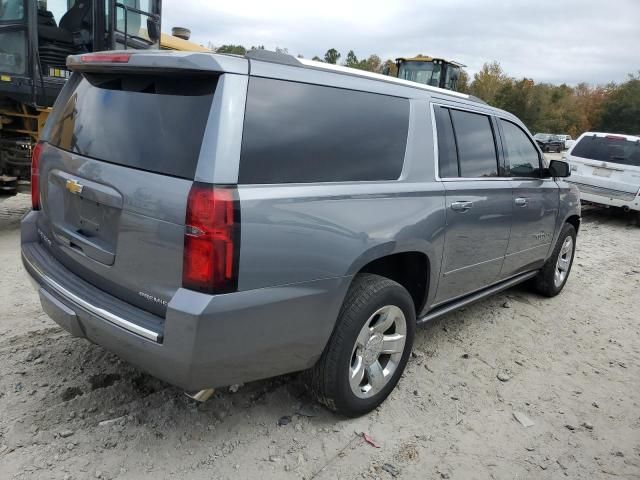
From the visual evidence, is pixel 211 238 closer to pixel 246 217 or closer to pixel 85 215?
pixel 246 217

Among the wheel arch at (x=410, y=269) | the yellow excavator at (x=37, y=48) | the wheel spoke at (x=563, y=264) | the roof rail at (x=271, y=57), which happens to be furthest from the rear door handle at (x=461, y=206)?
the yellow excavator at (x=37, y=48)

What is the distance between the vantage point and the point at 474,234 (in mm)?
3688

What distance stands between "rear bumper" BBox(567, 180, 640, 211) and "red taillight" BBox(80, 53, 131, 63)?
10105 millimetres

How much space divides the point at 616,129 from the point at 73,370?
64879mm

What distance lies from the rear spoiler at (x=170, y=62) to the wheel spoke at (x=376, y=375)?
1.81 meters

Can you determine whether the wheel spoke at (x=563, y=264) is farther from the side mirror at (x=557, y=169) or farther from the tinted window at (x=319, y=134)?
the tinted window at (x=319, y=134)

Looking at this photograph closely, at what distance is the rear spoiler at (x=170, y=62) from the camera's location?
89.0 inches

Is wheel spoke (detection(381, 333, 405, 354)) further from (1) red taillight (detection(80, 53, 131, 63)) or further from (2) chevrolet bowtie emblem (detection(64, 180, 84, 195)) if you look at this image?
(1) red taillight (detection(80, 53, 131, 63))

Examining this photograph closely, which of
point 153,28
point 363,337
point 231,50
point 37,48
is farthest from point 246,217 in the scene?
point 231,50

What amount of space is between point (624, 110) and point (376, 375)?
63.7 m

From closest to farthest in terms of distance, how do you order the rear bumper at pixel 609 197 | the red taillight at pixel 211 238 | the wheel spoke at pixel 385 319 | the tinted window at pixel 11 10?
the red taillight at pixel 211 238 < the wheel spoke at pixel 385 319 < the tinted window at pixel 11 10 < the rear bumper at pixel 609 197

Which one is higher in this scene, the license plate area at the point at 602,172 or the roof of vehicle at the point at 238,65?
the roof of vehicle at the point at 238,65

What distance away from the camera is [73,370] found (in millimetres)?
3270

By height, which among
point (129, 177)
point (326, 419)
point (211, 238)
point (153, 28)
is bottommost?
point (326, 419)
